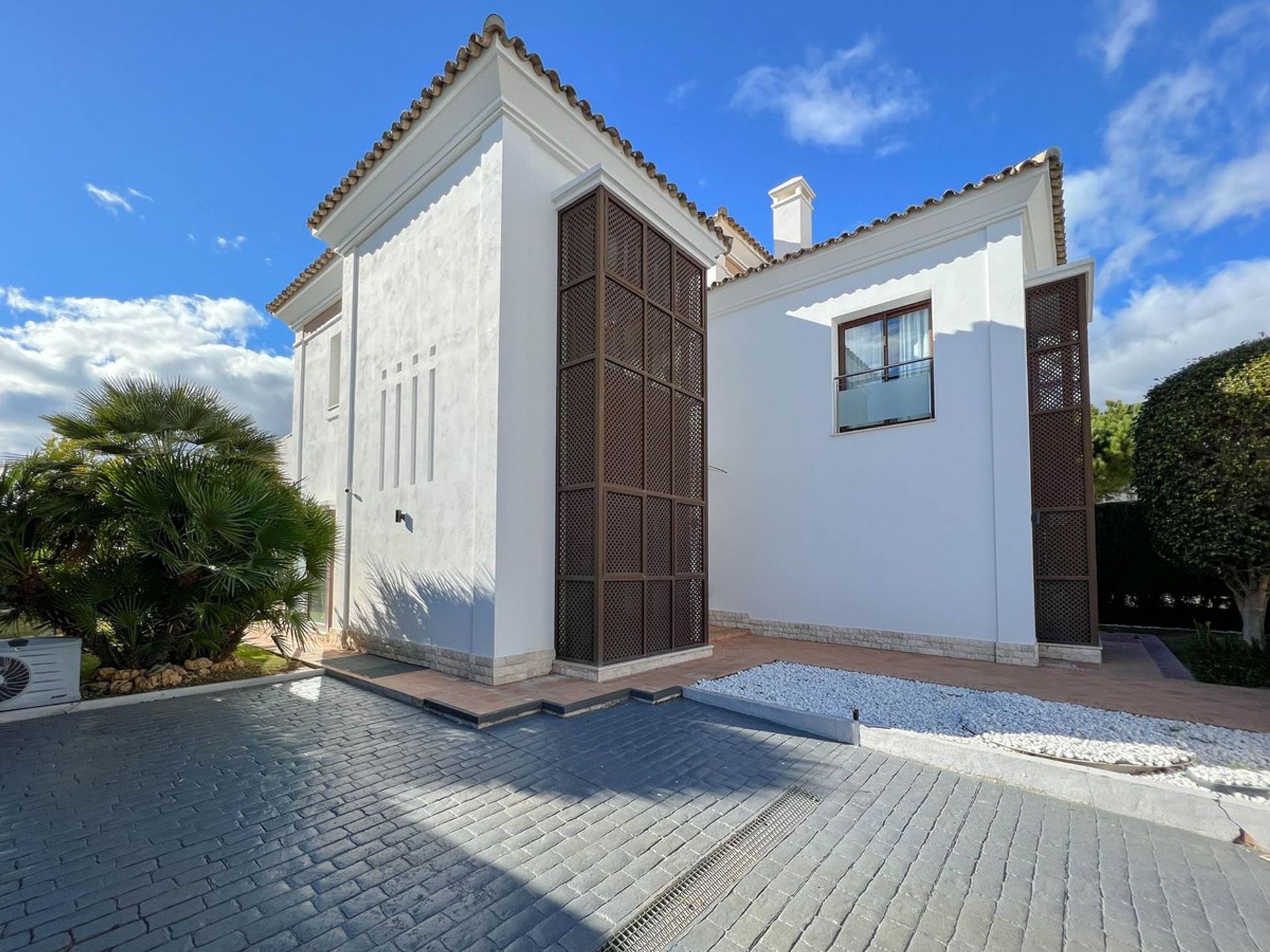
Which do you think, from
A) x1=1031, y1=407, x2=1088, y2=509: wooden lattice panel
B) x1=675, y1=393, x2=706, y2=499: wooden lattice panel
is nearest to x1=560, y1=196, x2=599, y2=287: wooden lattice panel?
x1=675, y1=393, x2=706, y2=499: wooden lattice panel

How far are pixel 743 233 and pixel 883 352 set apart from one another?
573cm

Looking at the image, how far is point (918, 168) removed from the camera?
33.2 feet

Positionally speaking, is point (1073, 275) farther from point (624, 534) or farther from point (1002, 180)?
point (624, 534)

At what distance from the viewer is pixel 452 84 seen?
650 centimetres

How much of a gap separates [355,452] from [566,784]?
6.67 m

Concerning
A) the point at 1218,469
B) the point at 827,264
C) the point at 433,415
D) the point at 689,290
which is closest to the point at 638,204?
the point at 689,290

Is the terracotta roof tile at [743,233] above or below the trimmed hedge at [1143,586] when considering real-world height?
above

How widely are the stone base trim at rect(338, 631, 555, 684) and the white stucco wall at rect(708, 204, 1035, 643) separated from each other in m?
5.00

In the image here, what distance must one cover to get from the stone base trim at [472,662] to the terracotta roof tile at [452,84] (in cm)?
646

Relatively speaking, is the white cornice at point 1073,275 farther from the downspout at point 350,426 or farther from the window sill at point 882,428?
the downspout at point 350,426

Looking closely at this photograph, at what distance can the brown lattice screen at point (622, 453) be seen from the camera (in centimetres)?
660

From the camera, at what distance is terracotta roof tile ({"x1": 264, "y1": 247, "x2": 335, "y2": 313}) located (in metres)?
10.5

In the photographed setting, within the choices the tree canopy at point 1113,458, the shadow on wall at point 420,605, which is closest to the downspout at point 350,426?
the shadow on wall at point 420,605

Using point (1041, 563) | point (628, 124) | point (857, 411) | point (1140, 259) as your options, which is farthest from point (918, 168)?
point (1140, 259)
